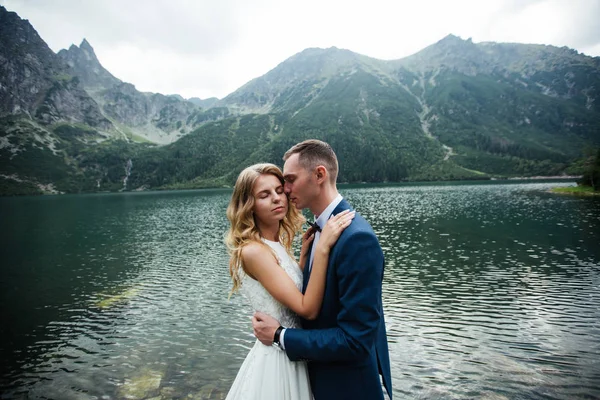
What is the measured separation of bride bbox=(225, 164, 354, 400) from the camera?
11.6ft

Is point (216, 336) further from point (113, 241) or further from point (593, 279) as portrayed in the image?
point (113, 241)

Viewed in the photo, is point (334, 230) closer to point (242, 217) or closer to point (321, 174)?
point (321, 174)

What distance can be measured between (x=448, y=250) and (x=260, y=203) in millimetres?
35224

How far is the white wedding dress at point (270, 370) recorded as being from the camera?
393 centimetres

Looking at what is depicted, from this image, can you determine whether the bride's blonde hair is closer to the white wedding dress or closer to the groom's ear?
the white wedding dress

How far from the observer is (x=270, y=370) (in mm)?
3975

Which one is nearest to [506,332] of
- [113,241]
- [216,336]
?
[216,336]

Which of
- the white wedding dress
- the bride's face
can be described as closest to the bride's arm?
the white wedding dress

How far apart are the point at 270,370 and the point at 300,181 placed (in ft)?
7.52

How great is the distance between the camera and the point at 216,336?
17.9m

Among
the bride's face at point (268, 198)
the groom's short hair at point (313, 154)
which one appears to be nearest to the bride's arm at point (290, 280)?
the bride's face at point (268, 198)

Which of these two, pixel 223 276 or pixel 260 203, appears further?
pixel 223 276

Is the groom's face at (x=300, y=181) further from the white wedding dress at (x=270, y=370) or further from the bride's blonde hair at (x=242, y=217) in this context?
the white wedding dress at (x=270, y=370)

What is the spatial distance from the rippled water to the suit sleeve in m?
10.9
